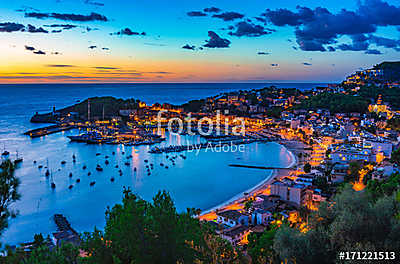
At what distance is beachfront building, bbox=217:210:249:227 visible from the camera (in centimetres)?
855

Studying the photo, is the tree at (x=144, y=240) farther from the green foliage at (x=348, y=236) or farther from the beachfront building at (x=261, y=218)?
the beachfront building at (x=261, y=218)

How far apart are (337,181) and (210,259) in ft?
32.4

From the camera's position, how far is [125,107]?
145 feet

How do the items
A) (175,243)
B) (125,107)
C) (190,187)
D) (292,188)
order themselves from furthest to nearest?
(125,107) → (190,187) → (292,188) → (175,243)

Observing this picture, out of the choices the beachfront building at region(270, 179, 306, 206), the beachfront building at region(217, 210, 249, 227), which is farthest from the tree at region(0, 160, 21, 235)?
the beachfront building at region(270, 179, 306, 206)

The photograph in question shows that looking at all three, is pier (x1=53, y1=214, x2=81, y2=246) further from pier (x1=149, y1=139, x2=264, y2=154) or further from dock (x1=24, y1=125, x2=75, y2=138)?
dock (x1=24, y1=125, x2=75, y2=138)

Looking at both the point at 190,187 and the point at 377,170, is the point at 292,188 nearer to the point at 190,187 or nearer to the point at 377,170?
the point at 377,170

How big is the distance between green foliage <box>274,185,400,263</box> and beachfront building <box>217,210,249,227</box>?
5.25 metres

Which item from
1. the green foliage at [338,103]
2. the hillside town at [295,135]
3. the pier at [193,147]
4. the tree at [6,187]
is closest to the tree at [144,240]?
the tree at [6,187]

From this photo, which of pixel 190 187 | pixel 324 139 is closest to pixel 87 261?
pixel 190 187

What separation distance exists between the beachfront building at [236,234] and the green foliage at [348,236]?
13.8 feet

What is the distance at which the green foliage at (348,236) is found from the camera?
2.80 meters

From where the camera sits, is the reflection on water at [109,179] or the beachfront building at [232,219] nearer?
the beachfront building at [232,219]

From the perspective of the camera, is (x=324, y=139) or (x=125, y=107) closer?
(x=324, y=139)
